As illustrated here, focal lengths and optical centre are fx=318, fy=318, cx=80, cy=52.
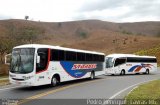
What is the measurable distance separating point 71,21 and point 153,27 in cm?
4917

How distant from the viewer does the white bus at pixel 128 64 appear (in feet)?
128

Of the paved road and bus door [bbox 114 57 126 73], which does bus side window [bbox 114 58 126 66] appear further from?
the paved road

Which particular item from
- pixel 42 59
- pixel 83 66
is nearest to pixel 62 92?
pixel 42 59

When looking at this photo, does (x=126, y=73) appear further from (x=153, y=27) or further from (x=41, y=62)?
(x=153, y=27)

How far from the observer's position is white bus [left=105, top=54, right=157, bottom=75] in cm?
3900

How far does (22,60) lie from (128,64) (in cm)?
2360

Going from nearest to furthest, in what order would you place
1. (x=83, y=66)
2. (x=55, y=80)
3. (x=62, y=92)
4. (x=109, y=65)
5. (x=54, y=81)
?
(x=62, y=92), (x=54, y=81), (x=55, y=80), (x=83, y=66), (x=109, y=65)

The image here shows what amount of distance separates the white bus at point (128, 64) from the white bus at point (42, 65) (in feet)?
40.5

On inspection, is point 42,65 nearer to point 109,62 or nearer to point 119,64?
point 109,62

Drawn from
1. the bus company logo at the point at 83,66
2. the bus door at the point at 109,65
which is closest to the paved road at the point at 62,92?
the bus company logo at the point at 83,66

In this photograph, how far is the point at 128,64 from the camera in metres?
41.5

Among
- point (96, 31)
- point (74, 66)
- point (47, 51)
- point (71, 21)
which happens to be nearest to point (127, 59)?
point (74, 66)

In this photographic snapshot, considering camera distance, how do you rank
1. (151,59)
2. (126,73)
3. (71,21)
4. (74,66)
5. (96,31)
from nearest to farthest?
(74,66) < (126,73) < (151,59) < (96,31) < (71,21)

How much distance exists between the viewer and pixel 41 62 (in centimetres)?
2067
